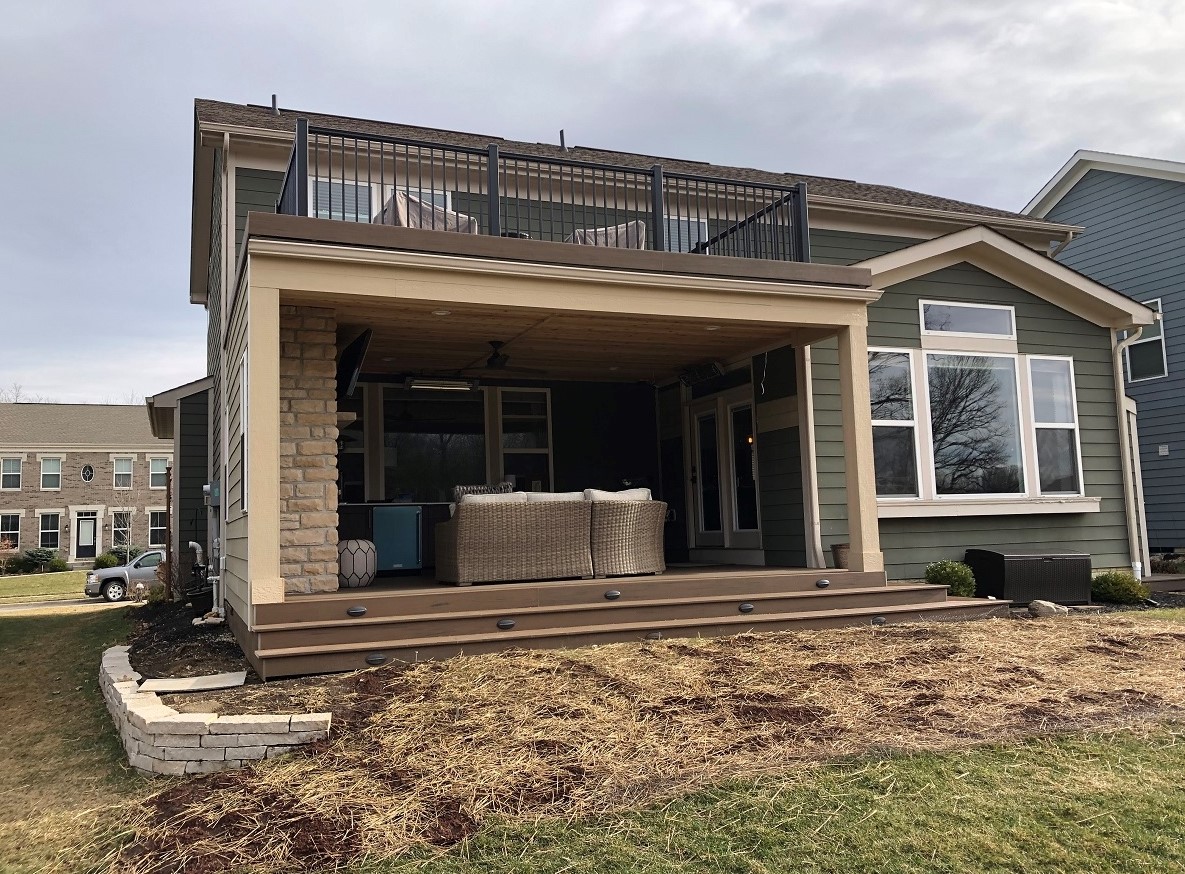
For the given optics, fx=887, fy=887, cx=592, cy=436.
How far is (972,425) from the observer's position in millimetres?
9203

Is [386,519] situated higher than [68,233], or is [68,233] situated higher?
[68,233]

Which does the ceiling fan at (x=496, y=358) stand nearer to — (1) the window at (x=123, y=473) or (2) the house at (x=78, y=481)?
(2) the house at (x=78, y=481)

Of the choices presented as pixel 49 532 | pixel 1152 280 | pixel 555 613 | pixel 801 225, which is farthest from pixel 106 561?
pixel 1152 280

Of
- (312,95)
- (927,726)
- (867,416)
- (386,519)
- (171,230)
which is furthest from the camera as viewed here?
(171,230)

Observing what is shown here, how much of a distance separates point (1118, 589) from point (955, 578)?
198cm

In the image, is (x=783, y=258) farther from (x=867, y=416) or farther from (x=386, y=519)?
(x=386, y=519)

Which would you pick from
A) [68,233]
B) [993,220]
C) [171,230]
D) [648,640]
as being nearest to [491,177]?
[648,640]

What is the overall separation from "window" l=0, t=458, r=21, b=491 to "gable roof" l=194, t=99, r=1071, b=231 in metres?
24.5

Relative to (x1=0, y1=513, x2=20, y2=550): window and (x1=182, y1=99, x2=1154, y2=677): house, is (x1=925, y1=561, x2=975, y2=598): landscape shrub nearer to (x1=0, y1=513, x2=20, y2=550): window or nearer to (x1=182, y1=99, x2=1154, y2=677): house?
(x1=182, y1=99, x2=1154, y2=677): house

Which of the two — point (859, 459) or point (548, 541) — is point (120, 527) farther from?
point (859, 459)

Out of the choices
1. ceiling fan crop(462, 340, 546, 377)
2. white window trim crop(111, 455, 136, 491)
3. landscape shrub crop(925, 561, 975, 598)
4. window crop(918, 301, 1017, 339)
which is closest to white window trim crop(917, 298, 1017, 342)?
window crop(918, 301, 1017, 339)

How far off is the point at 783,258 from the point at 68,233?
749 inches

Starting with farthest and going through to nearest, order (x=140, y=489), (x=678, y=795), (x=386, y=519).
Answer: (x=140, y=489) < (x=386, y=519) < (x=678, y=795)

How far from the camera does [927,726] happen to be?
4.18m
